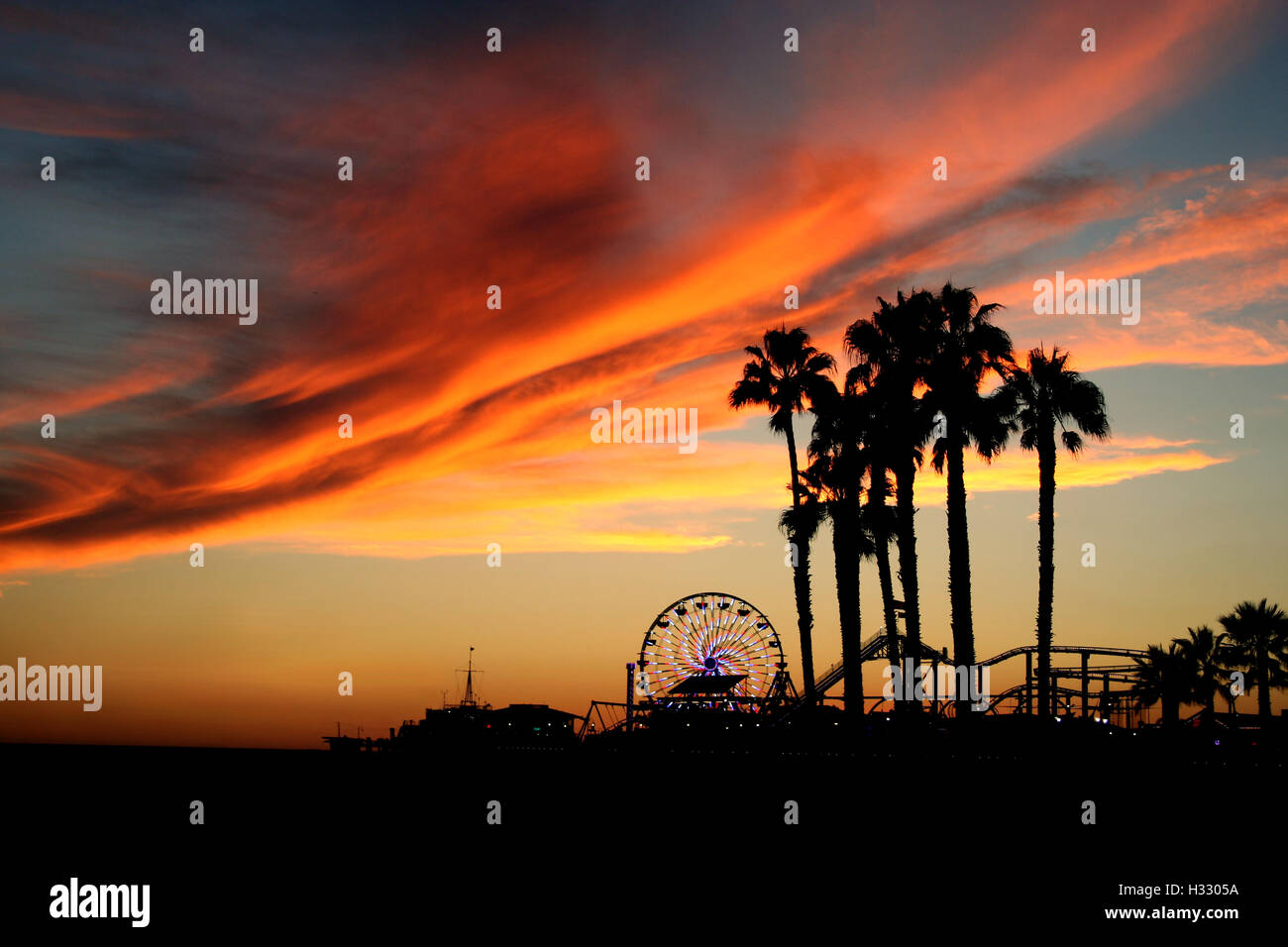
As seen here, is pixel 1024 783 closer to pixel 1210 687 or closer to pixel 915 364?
pixel 915 364

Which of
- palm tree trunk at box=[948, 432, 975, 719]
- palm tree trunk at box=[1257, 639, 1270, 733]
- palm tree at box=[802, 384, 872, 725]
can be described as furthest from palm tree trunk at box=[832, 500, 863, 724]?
palm tree trunk at box=[1257, 639, 1270, 733]

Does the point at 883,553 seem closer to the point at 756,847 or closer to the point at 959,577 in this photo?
the point at 959,577

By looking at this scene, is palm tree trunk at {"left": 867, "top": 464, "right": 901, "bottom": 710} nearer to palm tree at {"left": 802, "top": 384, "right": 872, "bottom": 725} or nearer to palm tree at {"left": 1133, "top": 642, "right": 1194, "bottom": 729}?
palm tree at {"left": 802, "top": 384, "right": 872, "bottom": 725}

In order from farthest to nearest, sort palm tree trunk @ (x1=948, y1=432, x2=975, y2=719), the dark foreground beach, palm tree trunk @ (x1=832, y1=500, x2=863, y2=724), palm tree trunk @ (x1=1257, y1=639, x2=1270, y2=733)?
palm tree trunk @ (x1=1257, y1=639, x2=1270, y2=733) → palm tree trunk @ (x1=832, y1=500, x2=863, y2=724) → palm tree trunk @ (x1=948, y1=432, x2=975, y2=719) → the dark foreground beach

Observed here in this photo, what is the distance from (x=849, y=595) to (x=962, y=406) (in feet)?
33.7

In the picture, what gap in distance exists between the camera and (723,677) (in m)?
72.1

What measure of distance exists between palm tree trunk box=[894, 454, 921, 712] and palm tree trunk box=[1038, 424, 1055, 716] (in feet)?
16.4

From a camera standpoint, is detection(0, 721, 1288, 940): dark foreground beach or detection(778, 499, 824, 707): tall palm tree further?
detection(778, 499, 824, 707): tall palm tree

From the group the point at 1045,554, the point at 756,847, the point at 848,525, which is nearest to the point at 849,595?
the point at 848,525

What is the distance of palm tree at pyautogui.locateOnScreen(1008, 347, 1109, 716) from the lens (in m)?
47.3

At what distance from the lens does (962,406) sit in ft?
151
